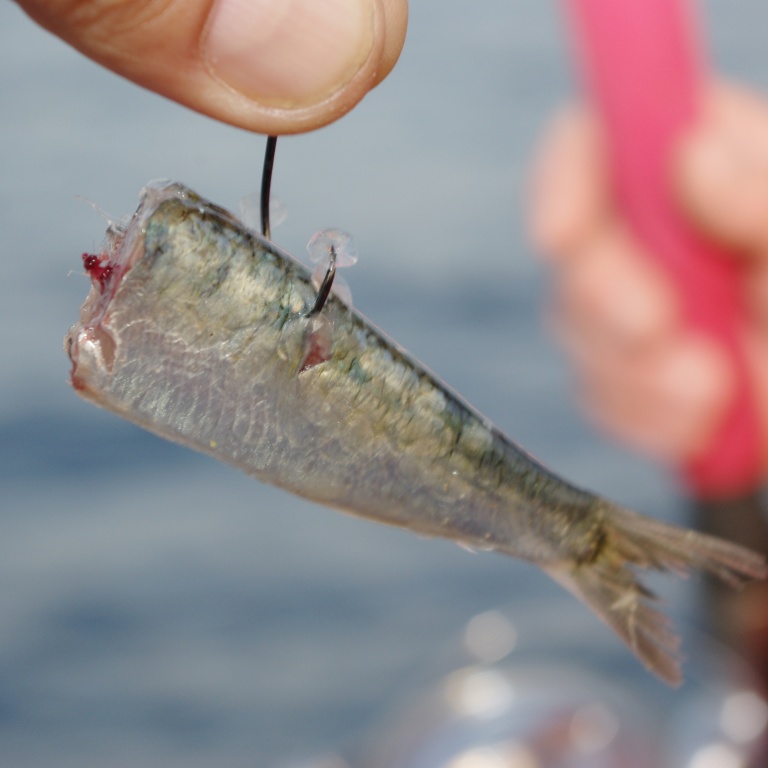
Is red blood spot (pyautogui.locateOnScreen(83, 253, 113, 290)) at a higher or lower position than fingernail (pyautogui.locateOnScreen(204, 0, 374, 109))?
lower

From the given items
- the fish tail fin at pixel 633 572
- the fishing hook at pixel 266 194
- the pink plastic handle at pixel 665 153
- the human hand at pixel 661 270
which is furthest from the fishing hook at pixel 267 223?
the human hand at pixel 661 270

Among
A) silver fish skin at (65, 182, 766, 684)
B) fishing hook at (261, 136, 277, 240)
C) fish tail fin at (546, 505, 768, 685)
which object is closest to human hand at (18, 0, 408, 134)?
fishing hook at (261, 136, 277, 240)

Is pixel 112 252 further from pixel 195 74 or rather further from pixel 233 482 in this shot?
pixel 233 482

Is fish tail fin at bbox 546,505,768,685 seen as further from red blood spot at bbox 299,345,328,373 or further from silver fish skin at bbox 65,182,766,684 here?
red blood spot at bbox 299,345,328,373

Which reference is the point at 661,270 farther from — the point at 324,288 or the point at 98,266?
the point at 98,266

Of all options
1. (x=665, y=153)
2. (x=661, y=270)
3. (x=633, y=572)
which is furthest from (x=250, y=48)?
(x=661, y=270)

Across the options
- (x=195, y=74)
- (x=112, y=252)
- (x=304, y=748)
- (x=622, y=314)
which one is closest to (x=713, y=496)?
(x=622, y=314)

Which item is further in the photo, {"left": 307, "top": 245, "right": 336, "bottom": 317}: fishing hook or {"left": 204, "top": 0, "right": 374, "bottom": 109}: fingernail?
{"left": 204, "top": 0, "right": 374, "bottom": 109}: fingernail

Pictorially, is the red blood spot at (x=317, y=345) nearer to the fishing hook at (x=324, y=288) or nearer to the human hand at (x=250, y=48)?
the fishing hook at (x=324, y=288)
